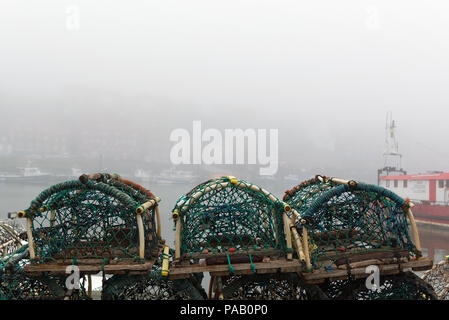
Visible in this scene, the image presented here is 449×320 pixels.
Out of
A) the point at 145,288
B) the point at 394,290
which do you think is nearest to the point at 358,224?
the point at 394,290

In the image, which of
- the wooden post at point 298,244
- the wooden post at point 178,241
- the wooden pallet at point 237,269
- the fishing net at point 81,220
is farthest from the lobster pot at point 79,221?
the wooden post at point 298,244

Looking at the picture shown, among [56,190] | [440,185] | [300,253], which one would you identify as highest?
[56,190]

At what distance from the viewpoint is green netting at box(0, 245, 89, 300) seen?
3877 mm

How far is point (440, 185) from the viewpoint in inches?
1120

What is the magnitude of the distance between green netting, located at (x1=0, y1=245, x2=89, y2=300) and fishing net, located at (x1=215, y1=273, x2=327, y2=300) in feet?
7.48

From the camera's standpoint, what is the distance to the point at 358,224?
4301 millimetres

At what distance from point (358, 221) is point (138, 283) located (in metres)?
3.39

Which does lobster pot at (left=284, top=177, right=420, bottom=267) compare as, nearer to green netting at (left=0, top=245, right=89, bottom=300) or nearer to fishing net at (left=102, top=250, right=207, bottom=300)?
fishing net at (left=102, top=250, right=207, bottom=300)

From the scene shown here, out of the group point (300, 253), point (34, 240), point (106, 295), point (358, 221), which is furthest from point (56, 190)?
point (358, 221)

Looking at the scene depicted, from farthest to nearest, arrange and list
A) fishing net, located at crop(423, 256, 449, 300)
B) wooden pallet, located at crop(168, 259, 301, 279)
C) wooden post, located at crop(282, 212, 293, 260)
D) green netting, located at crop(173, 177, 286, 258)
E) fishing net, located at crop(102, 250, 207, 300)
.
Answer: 1. fishing net, located at crop(423, 256, 449, 300)
2. green netting, located at crop(173, 177, 286, 258)
3. wooden post, located at crop(282, 212, 293, 260)
4. fishing net, located at crop(102, 250, 207, 300)
5. wooden pallet, located at crop(168, 259, 301, 279)

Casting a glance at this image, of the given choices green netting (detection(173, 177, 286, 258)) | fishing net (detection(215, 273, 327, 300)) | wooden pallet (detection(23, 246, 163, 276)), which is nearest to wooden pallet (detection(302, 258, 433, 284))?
fishing net (detection(215, 273, 327, 300))

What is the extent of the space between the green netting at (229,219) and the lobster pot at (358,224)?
1.54 ft

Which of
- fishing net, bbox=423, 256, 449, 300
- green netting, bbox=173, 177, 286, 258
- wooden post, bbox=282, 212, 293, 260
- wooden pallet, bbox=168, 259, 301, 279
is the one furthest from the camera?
fishing net, bbox=423, 256, 449, 300
